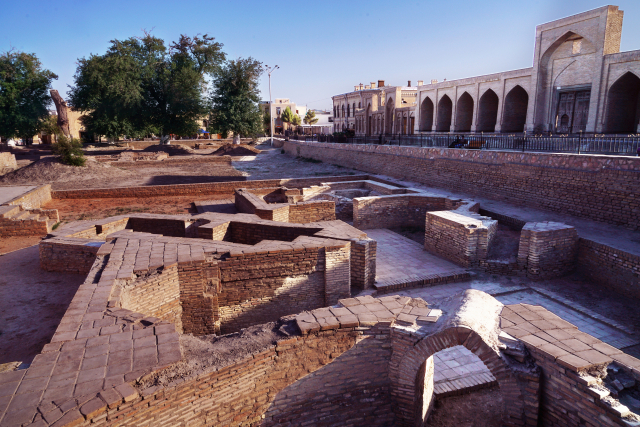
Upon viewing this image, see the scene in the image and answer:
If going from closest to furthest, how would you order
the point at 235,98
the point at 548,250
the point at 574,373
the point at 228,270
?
1. the point at 574,373
2. the point at 228,270
3. the point at 548,250
4. the point at 235,98

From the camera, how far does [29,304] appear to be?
230 inches

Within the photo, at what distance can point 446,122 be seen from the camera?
31312 mm

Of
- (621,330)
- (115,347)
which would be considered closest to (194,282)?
(115,347)

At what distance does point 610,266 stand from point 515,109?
19.9 metres

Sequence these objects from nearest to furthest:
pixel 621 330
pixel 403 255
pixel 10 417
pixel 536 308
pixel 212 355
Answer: pixel 10 417
pixel 212 355
pixel 536 308
pixel 621 330
pixel 403 255

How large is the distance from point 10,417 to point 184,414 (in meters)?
1.15

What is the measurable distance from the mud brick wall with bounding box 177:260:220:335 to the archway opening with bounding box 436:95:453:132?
94.2 ft

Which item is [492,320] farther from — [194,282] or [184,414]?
[194,282]

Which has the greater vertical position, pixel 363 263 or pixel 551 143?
pixel 551 143

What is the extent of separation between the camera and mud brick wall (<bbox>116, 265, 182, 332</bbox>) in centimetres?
465

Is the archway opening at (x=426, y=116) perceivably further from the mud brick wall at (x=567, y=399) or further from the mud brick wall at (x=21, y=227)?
the mud brick wall at (x=567, y=399)

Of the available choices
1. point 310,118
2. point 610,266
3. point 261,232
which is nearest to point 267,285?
point 261,232

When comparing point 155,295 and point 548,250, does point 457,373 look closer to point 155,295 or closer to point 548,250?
point 155,295

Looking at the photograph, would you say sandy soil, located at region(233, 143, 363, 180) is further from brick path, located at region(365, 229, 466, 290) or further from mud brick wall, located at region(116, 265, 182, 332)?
mud brick wall, located at region(116, 265, 182, 332)
